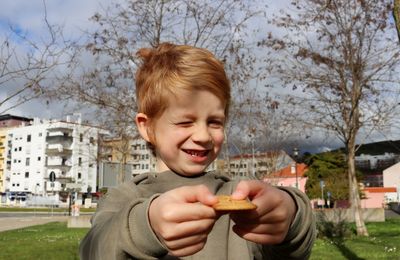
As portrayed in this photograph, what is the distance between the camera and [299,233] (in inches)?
38.7

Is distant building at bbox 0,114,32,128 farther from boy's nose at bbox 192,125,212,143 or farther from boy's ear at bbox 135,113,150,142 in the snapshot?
boy's nose at bbox 192,125,212,143

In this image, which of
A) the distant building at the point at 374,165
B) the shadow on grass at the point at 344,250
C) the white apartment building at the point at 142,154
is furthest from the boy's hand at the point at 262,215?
the distant building at the point at 374,165

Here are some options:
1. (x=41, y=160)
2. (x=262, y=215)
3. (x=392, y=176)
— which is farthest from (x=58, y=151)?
(x=262, y=215)

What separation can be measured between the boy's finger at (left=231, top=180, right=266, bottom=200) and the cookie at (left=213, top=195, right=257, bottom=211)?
0.01m

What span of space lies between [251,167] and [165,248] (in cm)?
1452

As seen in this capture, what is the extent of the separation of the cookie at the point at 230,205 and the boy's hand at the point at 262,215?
15 mm

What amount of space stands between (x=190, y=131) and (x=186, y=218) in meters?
0.58

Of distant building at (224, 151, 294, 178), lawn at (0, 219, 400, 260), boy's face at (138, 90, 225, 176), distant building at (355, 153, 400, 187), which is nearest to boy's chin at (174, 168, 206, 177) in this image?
boy's face at (138, 90, 225, 176)

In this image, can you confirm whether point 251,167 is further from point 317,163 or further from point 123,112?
point 317,163

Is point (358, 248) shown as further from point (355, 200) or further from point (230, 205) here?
point (230, 205)

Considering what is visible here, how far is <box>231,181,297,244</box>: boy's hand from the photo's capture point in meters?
0.78

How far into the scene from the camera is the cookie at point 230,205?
0.69 meters

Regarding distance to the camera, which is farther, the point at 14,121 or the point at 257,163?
the point at 14,121

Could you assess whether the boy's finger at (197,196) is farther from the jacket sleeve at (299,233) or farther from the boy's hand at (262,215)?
the jacket sleeve at (299,233)
